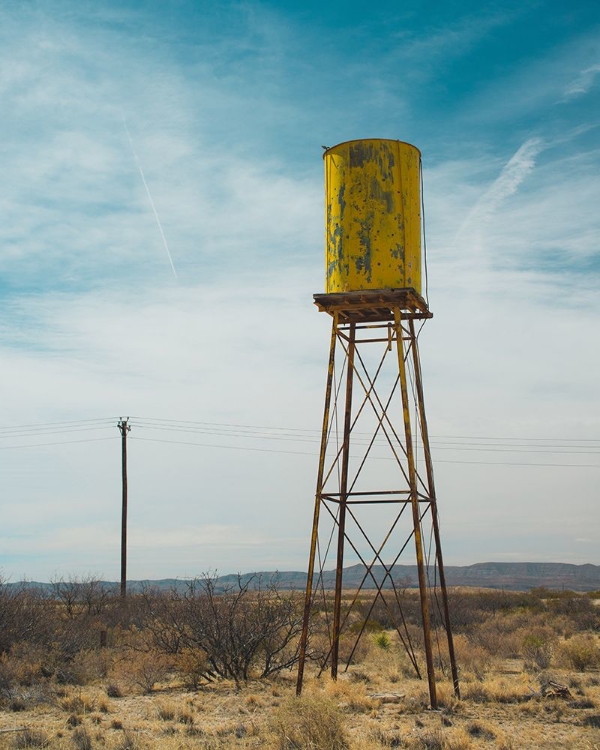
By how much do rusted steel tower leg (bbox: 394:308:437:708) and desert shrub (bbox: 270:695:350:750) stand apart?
103 inches

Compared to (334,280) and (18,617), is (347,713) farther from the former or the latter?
(18,617)

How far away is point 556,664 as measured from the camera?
19453 millimetres

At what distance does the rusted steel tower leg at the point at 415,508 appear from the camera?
47.0ft

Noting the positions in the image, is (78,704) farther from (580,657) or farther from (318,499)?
(580,657)

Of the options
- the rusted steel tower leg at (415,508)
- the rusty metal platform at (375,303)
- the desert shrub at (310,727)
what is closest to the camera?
the desert shrub at (310,727)

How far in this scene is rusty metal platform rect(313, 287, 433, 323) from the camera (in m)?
15.5

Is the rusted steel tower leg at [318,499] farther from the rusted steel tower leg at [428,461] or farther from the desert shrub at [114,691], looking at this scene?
the desert shrub at [114,691]

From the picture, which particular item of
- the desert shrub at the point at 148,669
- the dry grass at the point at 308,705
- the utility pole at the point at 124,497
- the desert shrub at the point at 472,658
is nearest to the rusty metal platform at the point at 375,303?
the dry grass at the point at 308,705

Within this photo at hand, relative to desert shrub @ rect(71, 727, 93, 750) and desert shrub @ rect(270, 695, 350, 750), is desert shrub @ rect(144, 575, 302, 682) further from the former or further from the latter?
desert shrub @ rect(270, 695, 350, 750)

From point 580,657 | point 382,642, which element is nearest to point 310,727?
point 580,657

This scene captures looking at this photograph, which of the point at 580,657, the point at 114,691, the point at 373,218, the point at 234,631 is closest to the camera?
the point at 373,218

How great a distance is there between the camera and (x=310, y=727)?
38.2 ft

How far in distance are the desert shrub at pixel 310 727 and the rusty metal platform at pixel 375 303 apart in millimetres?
6993

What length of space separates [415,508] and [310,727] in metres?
4.71
